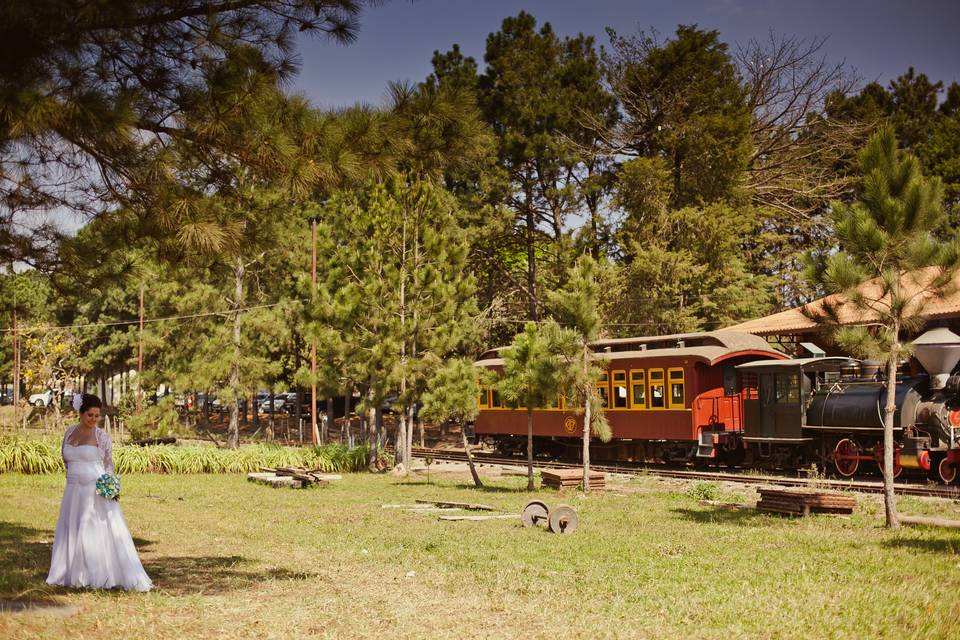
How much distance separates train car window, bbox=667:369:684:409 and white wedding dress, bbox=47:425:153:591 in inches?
697

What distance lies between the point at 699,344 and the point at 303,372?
10998mm

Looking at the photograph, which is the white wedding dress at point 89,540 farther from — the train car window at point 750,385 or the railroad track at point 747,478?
the train car window at point 750,385

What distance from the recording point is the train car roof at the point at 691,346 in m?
24.2

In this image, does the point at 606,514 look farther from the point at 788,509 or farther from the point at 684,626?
the point at 684,626

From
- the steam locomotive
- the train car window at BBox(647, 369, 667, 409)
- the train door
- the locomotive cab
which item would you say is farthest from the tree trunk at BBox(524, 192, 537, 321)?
the train door

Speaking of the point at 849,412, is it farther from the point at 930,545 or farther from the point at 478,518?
the point at 478,518

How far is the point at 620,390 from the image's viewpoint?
1019 inches

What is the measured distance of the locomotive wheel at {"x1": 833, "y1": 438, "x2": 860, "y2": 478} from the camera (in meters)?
21.2

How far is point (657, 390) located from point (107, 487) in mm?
18366

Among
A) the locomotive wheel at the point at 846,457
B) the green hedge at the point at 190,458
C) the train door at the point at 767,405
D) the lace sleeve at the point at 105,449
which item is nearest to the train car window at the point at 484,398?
the green hedge at the point at 190,458

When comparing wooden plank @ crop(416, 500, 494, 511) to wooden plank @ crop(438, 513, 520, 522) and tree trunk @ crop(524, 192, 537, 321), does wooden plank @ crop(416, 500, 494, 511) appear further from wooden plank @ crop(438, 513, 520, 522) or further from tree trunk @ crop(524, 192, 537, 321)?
tree trunk @ crop(524, 192, 537, 321)

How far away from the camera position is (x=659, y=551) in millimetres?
11055

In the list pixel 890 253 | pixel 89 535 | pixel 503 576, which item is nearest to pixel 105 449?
pixel 89 535

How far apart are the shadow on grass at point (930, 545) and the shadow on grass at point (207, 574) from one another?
704 cm
